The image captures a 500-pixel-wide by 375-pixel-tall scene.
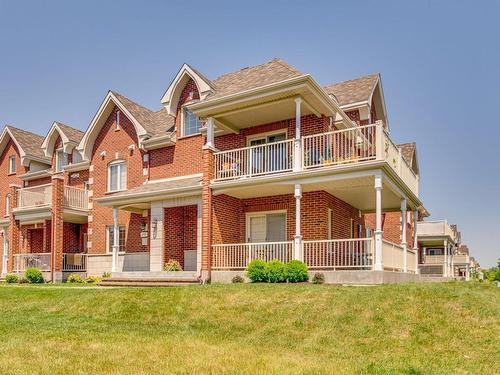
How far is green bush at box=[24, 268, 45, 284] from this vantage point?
24047mm

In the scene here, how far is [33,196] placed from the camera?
89.0ft

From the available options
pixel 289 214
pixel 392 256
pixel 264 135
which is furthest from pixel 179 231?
pixel 392 256

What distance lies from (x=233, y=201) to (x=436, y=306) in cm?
1068

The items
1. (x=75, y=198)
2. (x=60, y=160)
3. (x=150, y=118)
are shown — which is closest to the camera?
(x=150, y=118)

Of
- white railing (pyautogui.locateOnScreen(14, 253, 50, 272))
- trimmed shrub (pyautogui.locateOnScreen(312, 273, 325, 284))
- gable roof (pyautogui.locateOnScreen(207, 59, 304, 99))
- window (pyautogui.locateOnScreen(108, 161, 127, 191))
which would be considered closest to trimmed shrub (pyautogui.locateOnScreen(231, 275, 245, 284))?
trimmed shrub (pyautogui.locateOnScreen(312, 273, 325, 284))

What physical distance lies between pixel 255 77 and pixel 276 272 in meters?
8.06

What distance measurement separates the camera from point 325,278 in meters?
14.6

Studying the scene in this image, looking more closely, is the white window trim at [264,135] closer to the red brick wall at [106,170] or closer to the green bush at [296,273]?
the green bush at [296,273]

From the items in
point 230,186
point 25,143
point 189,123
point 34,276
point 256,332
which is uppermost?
point 25,143

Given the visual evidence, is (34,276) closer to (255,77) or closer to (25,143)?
(25,143)

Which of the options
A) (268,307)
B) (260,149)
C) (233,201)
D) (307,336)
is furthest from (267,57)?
(307,336)

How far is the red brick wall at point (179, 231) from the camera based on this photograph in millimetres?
20391

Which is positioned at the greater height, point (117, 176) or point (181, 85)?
point (181, 85)

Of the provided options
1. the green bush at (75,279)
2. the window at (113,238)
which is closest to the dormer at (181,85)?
the window at (113,238)
